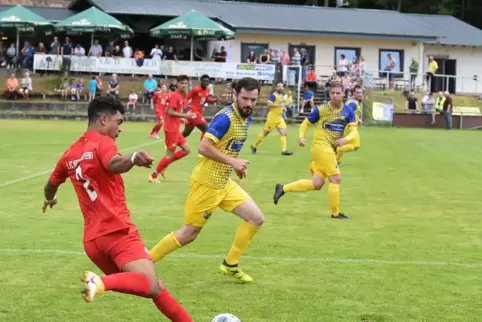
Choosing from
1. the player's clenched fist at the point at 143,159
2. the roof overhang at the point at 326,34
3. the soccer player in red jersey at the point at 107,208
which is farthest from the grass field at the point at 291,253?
the roof overhang at the point at 326,34

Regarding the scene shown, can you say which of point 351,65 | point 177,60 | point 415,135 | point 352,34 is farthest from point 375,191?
point 352,34

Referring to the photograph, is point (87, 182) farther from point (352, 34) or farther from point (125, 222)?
point (352, 34)

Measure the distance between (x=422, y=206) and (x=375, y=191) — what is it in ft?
6.72

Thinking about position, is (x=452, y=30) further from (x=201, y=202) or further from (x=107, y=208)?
(x=107, y=208)

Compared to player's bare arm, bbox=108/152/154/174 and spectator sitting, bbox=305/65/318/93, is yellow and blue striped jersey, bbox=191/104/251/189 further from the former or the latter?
spectator sitting, bbox=305/65/318/93

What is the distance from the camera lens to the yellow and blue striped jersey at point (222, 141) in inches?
328

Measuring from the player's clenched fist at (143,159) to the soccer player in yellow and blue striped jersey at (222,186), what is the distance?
2526 mm


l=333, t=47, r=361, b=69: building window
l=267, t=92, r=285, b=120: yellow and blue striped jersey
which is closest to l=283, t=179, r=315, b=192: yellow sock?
l=267, t=92, r=285, b=120: yellow and blue striped jersey

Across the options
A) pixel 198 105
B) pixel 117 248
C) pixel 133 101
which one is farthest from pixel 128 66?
pixel 117 248

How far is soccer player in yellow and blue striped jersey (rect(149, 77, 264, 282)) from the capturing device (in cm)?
826

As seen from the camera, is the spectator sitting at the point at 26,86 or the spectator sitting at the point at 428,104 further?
the spectator sitting at the point at 428,104

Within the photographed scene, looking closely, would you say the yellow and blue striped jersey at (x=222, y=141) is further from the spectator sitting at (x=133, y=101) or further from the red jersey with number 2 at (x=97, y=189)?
the spectator sitting at (x=133, y=101)

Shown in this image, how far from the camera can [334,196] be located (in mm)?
12805

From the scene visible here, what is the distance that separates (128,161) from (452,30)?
55890 mm
